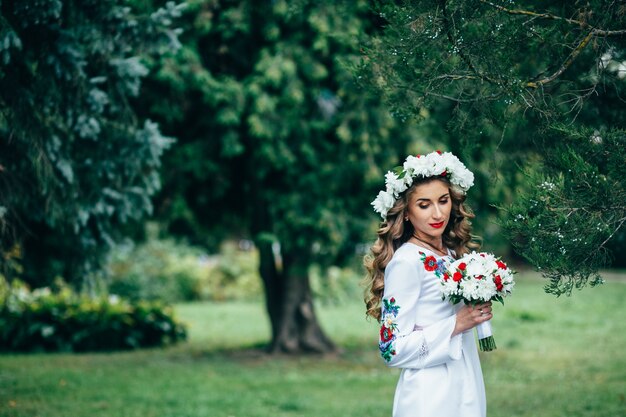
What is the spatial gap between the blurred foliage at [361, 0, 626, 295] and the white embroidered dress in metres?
0.46

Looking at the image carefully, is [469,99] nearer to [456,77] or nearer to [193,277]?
[456,77]

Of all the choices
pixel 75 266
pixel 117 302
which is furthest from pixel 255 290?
pixel 75 266

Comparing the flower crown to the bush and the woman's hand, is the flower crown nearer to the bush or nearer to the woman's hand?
the woman's hand

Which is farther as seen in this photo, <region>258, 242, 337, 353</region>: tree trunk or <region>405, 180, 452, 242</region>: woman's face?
<region>258, 242, 337, 353</region>: tree trunk

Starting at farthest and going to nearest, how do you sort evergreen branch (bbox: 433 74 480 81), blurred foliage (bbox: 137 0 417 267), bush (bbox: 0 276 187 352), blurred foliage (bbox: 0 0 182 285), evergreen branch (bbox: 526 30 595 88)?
bush (bbox: 0 276 187 352), blurred foliage (bbox: 137 0 417 267), blurred foliage (bbox: 0 0 182 285), evergreen branch (bbox: 433 74 480 81), evergreen branch (bbox: 526 30 595 88)

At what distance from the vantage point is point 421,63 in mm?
4152

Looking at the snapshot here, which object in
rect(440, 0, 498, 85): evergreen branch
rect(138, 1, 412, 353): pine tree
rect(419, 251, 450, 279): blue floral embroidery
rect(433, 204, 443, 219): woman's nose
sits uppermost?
rect(138, 1, 412, 353): pine tree

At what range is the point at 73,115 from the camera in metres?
6.16

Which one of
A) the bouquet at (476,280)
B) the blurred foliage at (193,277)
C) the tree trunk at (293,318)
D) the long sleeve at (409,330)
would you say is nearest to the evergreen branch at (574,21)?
the bouquet at (476,280)

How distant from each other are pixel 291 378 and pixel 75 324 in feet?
14.7

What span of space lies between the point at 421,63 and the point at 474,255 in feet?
3.83

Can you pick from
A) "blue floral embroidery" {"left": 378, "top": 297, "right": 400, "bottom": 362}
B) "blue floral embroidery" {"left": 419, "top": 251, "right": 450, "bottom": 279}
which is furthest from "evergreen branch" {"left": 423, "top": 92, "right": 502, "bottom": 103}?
"blue floral embroidery" {"left": 378, "top": 297, "right": 400, "bottom": 362}

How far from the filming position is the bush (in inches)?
466

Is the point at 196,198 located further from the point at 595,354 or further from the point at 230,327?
the point at 595,354
